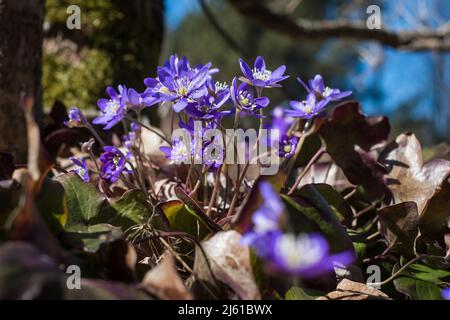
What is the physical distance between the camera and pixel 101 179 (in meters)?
0.74

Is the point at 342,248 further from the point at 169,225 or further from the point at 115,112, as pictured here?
the point at 115,112

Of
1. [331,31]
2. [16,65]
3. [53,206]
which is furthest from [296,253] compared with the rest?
[331,31]

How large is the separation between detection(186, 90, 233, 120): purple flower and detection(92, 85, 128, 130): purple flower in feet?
0.26

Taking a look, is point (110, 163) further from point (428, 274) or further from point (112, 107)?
point (428, 274)

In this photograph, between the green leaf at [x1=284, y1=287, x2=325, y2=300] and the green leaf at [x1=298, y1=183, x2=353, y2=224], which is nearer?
the green leaf at [x1=284, y1=287, x2=325, y2=300]

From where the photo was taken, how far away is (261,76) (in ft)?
2.38

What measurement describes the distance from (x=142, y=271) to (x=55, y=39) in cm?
151

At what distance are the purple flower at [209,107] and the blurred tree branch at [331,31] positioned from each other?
246 centimetres

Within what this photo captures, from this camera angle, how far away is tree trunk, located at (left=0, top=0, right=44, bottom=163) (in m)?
1.02

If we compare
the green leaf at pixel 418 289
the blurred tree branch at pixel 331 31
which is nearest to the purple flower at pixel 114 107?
the green leaf at pixel 418 289

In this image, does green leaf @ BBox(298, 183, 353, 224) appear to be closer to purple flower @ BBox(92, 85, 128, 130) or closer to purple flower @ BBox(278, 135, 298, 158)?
purple flower @ BBox(278, 135, 298, 158)

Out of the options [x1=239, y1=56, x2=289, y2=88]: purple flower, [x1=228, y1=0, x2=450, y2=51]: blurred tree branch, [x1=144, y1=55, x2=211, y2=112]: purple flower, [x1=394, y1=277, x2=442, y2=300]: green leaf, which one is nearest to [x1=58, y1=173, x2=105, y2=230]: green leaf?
[x1=144, y1=55, x2=211, y2=112]: purple flower

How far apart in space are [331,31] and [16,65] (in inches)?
101
